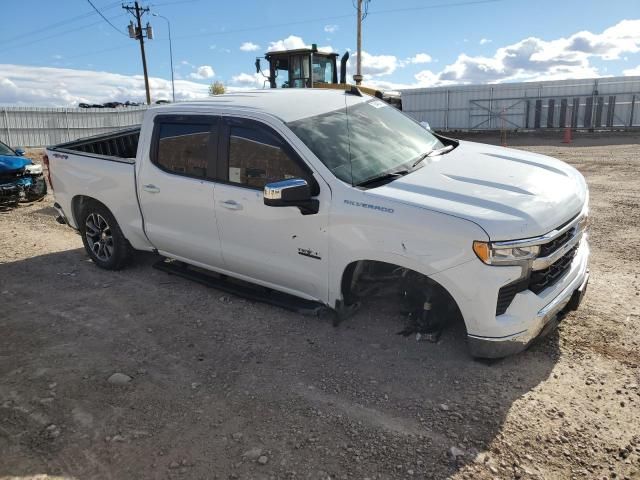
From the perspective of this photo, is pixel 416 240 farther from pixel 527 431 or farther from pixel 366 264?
pixel 527 431

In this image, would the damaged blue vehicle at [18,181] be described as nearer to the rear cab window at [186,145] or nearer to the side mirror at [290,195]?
the rear cab window at [186,145]

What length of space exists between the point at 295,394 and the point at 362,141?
82.0 inches

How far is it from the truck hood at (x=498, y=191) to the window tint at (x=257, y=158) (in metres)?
0.79

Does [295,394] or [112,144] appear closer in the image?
[295,394]

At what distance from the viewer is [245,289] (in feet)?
15.4

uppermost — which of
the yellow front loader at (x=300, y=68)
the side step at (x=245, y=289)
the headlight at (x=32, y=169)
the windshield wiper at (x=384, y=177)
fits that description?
the yellow front loader at (x=300, y=68)

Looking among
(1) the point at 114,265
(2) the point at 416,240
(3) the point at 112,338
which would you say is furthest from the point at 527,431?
(1) the point at 114,265

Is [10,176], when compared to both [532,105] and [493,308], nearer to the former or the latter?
[493,308]

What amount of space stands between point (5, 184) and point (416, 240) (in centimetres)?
941

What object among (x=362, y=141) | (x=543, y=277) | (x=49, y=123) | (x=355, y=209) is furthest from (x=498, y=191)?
(x=49, y=123)

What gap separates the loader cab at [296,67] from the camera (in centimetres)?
1511

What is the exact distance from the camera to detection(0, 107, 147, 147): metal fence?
88.4 feet

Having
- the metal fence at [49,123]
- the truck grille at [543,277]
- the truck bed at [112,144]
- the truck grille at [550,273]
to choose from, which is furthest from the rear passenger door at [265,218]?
the metal fence at [49,123]

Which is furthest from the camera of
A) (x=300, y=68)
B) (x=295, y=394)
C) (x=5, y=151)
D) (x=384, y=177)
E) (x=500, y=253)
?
(x=300, y=68)
